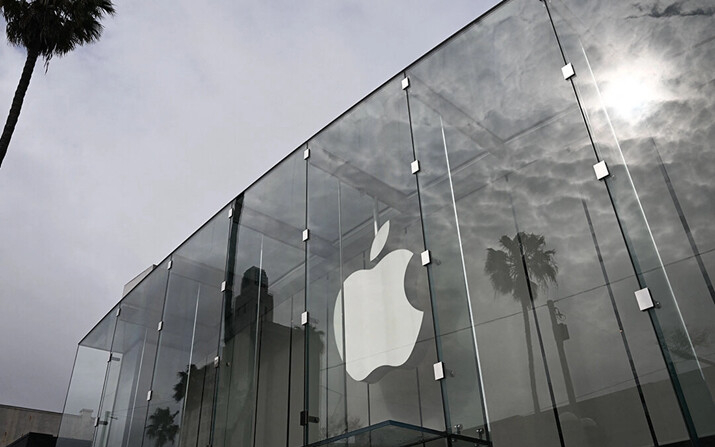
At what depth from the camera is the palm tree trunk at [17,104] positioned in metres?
15.4

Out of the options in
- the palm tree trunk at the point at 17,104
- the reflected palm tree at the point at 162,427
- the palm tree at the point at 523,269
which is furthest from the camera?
the palm tree trunk at the point at 17,104

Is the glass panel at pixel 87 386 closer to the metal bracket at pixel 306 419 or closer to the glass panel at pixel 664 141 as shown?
the metal bracket at pixel 306 419

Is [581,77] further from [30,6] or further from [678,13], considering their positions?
[30,6]

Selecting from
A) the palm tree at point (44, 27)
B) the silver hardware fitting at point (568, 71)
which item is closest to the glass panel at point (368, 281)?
the silver hardware fitting at point (568, 71)

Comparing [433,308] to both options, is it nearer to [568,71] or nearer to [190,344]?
[568,71]

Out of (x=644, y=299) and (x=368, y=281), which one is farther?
(x=368, y=281)

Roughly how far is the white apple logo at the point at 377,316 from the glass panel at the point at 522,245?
65cm

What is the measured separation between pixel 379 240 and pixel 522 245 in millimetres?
2776

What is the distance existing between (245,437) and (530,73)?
7839 mm

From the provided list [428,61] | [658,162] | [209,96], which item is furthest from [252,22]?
[658,162]

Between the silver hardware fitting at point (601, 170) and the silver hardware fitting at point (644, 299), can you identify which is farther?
the silver hardware fitting at point (601, 170)

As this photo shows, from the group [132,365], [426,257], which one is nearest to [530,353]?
[426,257]

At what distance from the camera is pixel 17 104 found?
16.1 m

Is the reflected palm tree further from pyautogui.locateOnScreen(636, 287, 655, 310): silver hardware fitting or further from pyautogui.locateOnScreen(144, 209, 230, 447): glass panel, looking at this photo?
pyautogui.locateOnScreen(636, 287, 655, 310): silver hardware fitting
